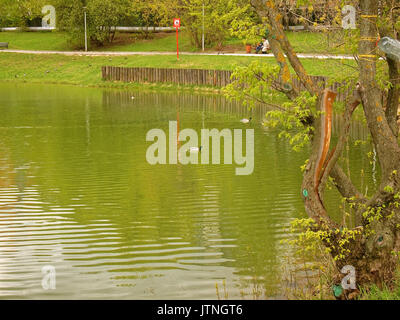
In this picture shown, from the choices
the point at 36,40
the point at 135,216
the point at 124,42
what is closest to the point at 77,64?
the point at 124,42

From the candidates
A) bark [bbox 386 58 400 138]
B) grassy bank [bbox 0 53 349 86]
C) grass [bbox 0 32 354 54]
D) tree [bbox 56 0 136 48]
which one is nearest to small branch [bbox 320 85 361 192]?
bark [bbox 386 58 400 138]

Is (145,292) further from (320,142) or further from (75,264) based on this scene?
(320,142)

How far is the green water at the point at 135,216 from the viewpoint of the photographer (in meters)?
14.9

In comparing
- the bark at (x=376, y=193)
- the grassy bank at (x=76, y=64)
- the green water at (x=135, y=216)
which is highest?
the bark at (x=376, y=193)

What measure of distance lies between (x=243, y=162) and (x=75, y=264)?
12.7 metres

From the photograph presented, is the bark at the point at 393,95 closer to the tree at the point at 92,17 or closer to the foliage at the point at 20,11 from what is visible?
the tree at the point at 92,17

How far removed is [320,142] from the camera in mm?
13031

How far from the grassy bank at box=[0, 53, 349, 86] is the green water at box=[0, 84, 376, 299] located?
25.2 m

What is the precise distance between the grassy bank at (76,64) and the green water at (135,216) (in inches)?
991

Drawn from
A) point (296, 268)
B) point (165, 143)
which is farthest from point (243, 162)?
point (296, 268)

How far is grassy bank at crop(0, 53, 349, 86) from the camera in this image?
202 feet

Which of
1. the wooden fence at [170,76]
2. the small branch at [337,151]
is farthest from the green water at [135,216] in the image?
the wooden fence at [170,76]

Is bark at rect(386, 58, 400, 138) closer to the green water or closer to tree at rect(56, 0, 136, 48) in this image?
the green water

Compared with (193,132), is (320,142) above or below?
above
